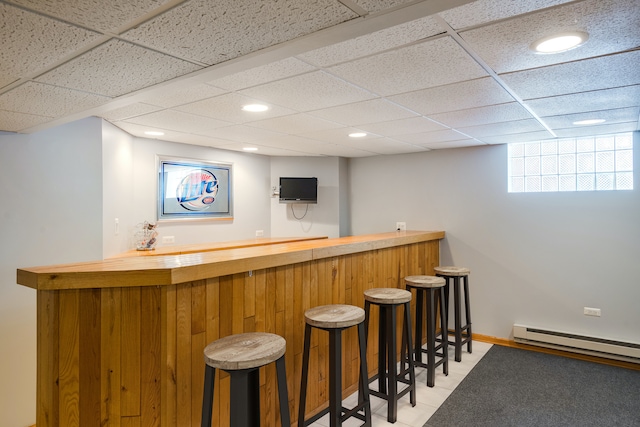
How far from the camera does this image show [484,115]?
2996mm

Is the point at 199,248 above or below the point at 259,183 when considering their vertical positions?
below

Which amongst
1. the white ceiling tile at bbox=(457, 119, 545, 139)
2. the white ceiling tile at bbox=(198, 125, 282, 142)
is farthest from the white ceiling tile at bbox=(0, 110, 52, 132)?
the white ceiling tile at bbox=(457, 119, 545, 139)

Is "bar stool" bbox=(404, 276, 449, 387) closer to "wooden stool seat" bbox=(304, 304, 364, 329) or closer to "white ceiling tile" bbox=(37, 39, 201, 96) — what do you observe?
"wooden stool seat" bbox=(304, 304, 364, 329)

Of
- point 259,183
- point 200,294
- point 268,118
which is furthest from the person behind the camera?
point 259,183

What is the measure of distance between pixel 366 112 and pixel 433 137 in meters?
1.28

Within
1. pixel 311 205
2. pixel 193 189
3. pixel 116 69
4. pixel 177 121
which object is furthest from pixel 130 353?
pixel 311 205

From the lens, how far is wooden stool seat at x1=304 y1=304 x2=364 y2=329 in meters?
2.29

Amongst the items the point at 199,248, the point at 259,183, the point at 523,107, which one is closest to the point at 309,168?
the point at 259,183

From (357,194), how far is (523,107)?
9.55 ft

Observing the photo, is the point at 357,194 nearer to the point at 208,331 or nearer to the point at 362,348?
the point at 362,348

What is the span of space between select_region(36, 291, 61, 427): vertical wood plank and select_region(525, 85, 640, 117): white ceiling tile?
3.00 m

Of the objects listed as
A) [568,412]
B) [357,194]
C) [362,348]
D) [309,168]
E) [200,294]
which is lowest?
[568,412]

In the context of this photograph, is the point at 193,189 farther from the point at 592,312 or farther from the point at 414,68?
the point at 592,312

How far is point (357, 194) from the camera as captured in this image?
5488 mm
